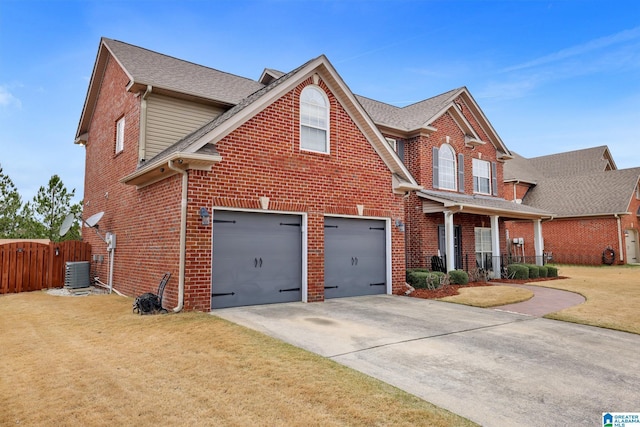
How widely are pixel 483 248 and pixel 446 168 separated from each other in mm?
4534

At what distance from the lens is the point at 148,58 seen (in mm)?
13875

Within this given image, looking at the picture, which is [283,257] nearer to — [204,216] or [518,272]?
[204,216]

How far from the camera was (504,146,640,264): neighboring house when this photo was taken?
26.2 meters

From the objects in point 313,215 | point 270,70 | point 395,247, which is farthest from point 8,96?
point 395,247

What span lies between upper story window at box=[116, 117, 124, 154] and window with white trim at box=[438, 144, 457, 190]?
13354mm

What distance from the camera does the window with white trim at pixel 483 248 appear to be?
18.6 m

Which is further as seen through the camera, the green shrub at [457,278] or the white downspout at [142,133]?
the green shrub at [457,278]

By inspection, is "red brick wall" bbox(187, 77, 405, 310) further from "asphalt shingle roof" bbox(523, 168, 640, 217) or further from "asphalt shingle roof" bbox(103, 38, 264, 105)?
"asphalt shingle roof" bbox(523, 168, 640, 217)

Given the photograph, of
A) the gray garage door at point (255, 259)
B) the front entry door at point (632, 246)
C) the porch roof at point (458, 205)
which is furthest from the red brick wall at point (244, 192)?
the front entry door at point (632, 246)

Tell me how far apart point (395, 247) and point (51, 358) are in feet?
30.9

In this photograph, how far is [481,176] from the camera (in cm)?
1998

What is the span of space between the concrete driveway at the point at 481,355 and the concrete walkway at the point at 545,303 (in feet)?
2.35

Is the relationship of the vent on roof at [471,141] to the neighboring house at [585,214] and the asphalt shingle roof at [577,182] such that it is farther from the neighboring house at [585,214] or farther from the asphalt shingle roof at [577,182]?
the asphalt shingle roof at [577,182]

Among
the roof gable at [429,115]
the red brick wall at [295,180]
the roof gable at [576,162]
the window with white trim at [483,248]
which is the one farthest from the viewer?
the roof gable at [576,162]
